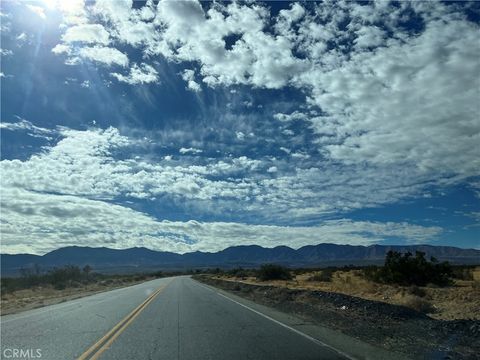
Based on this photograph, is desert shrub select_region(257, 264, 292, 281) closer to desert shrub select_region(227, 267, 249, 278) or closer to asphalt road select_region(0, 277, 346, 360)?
desert shrub select_region(227, 267, 249, 278)

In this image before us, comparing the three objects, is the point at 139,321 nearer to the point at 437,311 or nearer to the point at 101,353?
the point at 101,353

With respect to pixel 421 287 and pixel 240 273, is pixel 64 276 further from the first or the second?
pixel 421 287

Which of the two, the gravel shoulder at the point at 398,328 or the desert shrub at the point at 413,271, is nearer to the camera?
the gravel shoulder at the point at 398,328

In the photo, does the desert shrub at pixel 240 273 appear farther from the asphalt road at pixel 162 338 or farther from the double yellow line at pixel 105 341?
the double yellow line at pixel 105 341

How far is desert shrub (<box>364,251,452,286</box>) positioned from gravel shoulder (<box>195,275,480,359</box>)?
15401 mm

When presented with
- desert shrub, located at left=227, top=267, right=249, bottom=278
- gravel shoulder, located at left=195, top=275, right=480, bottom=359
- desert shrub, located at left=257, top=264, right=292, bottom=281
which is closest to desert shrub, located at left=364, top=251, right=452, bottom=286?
gravel shoulder, located at left=195, top=275, right=480, bottom=359

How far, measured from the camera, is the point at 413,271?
36344mm

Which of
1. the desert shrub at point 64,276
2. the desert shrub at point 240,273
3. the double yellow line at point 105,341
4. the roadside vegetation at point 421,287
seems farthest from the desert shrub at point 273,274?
the double yellow line at point 105,341

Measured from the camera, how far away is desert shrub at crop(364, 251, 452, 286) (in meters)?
35.3

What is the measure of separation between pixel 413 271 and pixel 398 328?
23368 millimetres

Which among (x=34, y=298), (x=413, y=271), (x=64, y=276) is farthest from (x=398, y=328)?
(x=64, y=276)

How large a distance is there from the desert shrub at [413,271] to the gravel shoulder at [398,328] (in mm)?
15401

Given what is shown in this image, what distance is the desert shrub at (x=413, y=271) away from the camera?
35.3 meters

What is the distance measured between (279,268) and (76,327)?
48.3m
